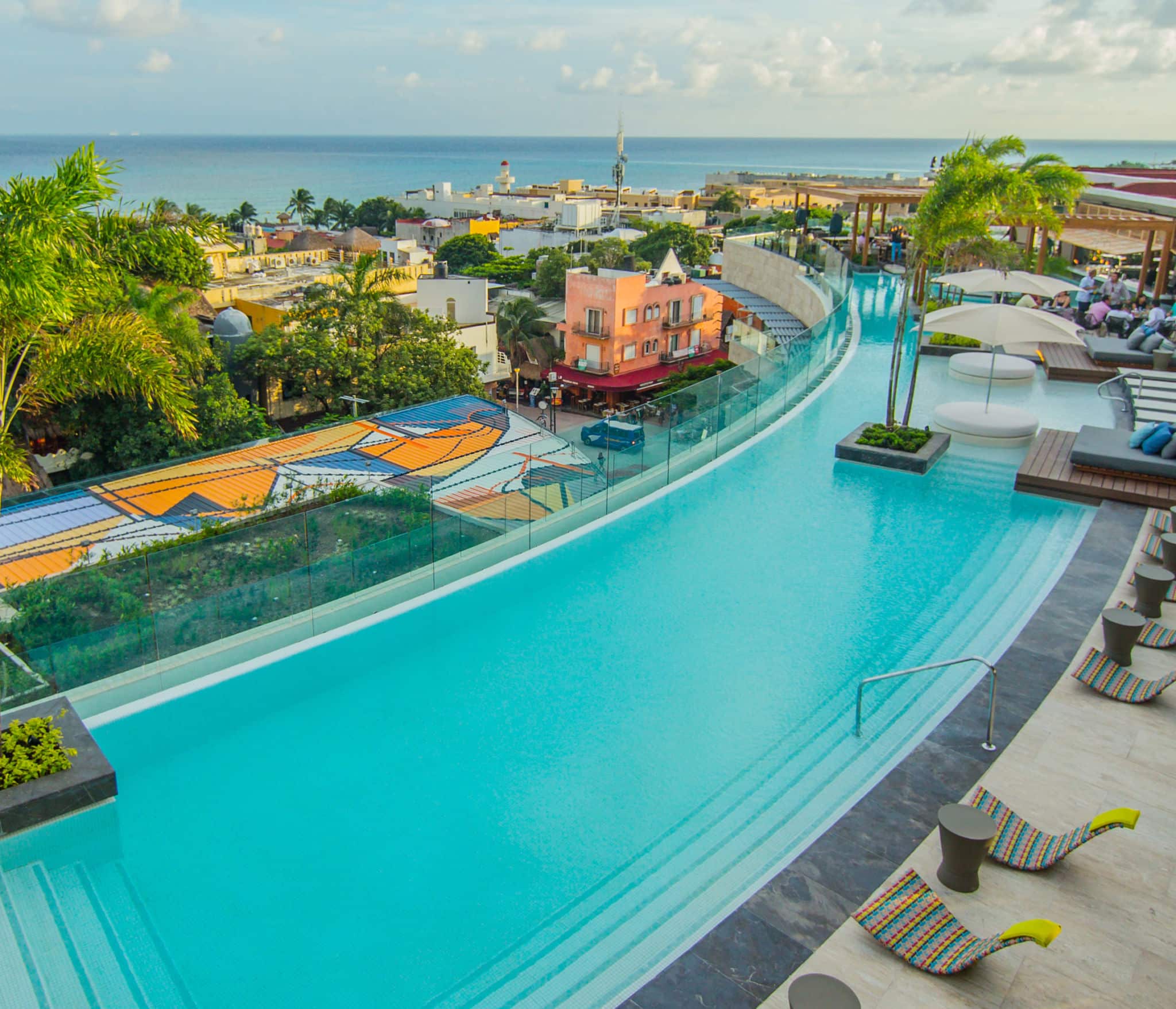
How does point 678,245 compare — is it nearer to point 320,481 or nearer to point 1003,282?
point 320,481

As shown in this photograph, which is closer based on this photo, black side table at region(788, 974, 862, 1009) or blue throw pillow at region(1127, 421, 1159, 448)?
black side table at region(788, 974, 862, 1009)

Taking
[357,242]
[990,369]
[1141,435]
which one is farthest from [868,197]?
[357,242]

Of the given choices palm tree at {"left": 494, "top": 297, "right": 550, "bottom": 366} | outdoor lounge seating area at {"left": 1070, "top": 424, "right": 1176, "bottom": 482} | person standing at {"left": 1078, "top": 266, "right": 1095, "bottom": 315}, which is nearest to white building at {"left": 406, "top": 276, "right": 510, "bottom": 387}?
palm tree at {"left": 494, "top": 297, "right": 550, "bottom": 366}

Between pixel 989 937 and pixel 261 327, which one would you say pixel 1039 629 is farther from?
pixel 261 327

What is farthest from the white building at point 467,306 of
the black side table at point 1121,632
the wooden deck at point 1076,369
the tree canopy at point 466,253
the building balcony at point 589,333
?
the black side table at point 1121,632

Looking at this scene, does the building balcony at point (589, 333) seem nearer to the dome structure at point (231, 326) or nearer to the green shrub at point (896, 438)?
the dome structure at point (231, 326)

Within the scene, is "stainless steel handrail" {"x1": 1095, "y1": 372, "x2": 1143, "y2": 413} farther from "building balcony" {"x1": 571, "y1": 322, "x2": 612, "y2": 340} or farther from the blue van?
"building balcony" {"x1": 571, "y1": 322, "x2": 612, "y2": 340}

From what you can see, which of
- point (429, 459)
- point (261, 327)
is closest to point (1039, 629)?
point (429, 459)
